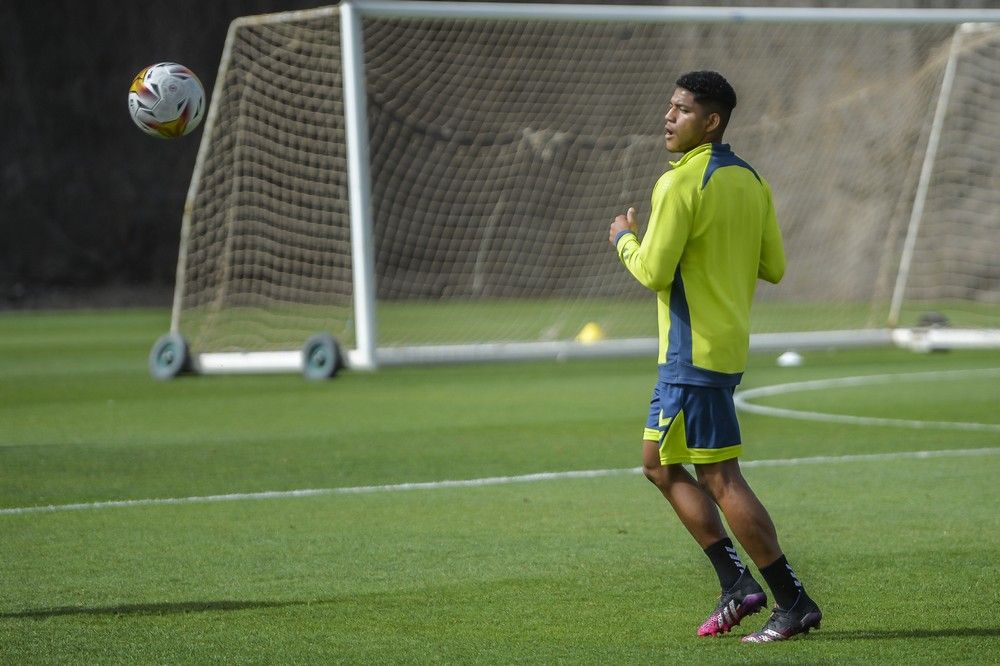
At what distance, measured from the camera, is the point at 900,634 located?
4.46 m

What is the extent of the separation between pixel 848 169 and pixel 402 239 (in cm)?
794

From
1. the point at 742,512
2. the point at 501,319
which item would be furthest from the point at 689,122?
the point at 501,319

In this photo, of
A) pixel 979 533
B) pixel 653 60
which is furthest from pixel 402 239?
pixel 979 533

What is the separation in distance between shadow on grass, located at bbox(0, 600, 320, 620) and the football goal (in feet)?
34.0

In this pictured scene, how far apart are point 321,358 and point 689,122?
30.7ft

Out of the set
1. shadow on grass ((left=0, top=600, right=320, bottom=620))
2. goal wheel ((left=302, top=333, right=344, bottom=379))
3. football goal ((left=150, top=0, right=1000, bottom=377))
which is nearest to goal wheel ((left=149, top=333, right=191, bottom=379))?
goal wheel ((left=302, top=333, right=344, bottom=379))

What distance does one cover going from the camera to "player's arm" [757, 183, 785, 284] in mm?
4691

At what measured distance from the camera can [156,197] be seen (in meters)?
30.0

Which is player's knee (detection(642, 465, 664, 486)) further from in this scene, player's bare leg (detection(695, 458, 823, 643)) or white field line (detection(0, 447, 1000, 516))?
white field line (detection(0, 447, 1000, 516))

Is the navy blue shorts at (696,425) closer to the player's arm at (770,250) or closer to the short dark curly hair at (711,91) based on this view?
the player's arm at (770,250)

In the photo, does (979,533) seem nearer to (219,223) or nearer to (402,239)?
(219,223)

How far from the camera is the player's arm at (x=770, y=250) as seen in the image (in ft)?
15.4

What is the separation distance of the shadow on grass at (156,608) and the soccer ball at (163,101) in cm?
273

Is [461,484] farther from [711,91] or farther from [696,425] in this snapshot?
[711,91]
